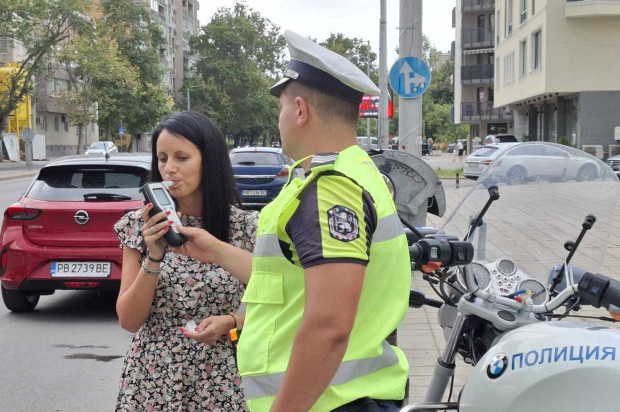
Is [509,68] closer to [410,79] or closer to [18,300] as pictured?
[410,79]

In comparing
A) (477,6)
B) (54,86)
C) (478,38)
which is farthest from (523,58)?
(54,86)

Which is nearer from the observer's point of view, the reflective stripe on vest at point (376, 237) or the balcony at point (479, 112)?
the reflective stripe on vest at point (376, 237)

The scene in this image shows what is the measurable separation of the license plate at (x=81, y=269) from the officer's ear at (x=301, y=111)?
21.7 ft

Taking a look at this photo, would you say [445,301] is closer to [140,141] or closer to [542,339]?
[542,339]

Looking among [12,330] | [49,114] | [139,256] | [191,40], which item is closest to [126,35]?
[49,114]

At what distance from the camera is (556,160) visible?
3150 mm

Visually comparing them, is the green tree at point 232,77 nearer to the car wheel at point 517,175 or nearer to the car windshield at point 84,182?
the car windshield at point 84,182

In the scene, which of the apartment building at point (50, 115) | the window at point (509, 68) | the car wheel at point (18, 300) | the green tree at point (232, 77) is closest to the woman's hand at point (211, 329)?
the car wheel at point (18, 300)

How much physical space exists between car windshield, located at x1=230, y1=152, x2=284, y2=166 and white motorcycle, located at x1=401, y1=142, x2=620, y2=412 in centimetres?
1806

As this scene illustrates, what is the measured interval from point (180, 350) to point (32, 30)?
52.0 m

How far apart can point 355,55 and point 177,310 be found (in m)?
73.8

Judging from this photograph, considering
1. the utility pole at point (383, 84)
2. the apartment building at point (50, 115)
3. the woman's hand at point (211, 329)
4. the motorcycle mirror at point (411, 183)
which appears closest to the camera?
the woman's hand at point (211, 329)

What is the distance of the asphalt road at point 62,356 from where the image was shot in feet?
20.1

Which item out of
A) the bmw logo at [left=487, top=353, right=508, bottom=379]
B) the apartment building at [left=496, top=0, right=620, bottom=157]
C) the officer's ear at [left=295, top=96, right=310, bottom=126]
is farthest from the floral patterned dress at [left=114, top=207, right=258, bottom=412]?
the apartment building at [left=496, top=0, right=620, bottom=157]
